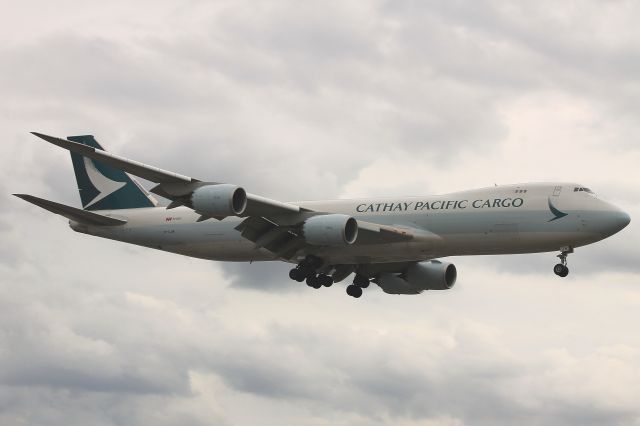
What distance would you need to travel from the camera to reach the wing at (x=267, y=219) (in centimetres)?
5209

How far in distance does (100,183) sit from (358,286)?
16.0 meters

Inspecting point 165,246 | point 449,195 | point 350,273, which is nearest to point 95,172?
point 165,246

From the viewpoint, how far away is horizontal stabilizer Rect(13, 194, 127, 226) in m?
57.2

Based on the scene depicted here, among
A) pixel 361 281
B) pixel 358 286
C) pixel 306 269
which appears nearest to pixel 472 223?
pixel 306 269

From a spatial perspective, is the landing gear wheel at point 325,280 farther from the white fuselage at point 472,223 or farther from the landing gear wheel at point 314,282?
the white fuselage at point 472,223

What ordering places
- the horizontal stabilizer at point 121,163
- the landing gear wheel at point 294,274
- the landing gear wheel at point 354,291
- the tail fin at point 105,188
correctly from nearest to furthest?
the horizontal stabilizer at point 121,163 → the landing gear wheel at point 294,274 → the landing gear wheel at point 354,291 → the tail fin at point 105,188

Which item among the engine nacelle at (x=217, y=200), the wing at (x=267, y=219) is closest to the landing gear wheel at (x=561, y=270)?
the wing at (x=267, y=219)

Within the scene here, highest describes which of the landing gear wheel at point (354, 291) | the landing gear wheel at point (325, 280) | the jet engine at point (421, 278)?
the jet engine at point (421, 278)

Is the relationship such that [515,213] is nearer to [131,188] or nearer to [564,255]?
[564,255]

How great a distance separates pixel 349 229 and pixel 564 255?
10.3 m

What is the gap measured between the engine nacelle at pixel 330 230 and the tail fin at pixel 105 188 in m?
13.0

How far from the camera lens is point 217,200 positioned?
52.1 m

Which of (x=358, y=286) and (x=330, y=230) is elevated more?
(x=358, y=286)

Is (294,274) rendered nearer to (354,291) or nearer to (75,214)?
(354,291)
